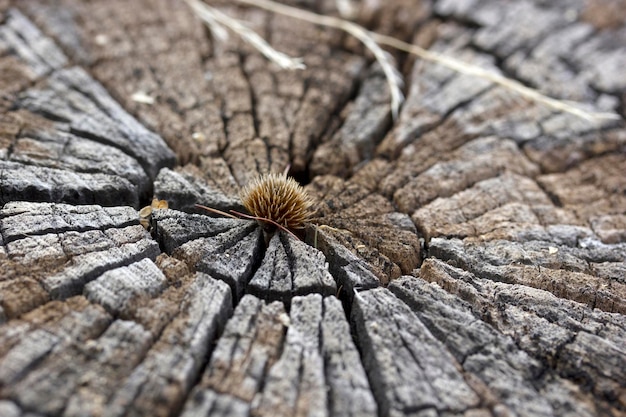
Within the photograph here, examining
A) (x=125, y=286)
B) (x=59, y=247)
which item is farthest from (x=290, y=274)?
(x=59, y=247)

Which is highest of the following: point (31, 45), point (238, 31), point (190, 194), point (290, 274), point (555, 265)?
point (238, 31)

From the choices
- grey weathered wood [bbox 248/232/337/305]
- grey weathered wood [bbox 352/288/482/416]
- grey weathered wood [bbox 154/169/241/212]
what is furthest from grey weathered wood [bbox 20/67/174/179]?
grey weathered wood [bbox 352/288/482/416]

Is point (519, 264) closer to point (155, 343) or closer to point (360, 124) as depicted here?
point (360, 124)

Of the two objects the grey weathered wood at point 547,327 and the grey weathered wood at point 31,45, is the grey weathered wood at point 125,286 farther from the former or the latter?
the grey weathered wood at point 31,45

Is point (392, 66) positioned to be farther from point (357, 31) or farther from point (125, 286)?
point (125, 286)

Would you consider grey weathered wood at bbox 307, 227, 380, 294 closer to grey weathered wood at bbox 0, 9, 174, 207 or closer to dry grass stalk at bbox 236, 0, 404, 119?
grey weathered wood at bbox 0, 9, 174, 207

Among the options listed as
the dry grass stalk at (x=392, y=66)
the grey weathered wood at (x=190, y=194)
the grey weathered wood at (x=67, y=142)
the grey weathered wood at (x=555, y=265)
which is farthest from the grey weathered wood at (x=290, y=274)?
the dry grass stalk at (x=392, y=66)

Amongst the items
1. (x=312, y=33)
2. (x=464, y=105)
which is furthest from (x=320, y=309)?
(x=312, y=33)
